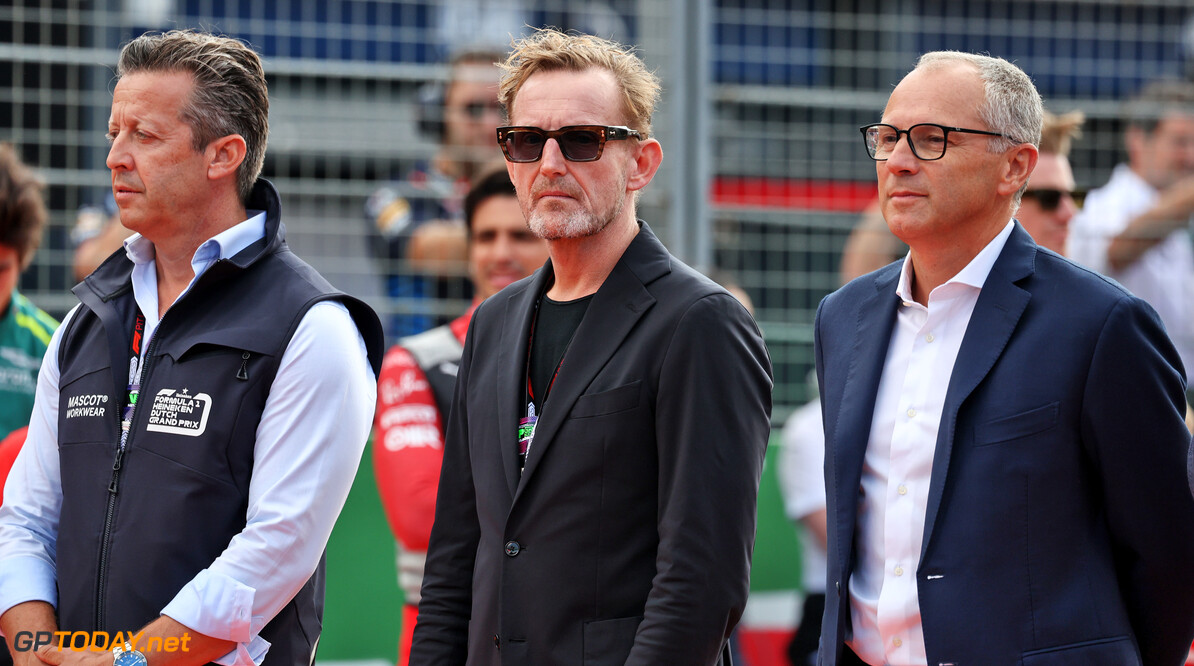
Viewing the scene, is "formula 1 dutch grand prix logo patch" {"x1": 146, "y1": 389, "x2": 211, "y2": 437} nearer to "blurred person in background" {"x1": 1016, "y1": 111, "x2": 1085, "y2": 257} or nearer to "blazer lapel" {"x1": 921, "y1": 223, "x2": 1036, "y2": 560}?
"blazer lapel" {"x1": 921, "y1": 223, "x2": 1036, "y2": 560}

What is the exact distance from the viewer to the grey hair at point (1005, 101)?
2.98 meters

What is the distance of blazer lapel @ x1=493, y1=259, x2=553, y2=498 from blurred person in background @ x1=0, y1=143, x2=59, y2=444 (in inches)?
96.2

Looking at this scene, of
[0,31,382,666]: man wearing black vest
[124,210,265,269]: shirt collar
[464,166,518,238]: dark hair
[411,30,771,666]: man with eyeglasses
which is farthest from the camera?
[464,166,518,238]: dark hair

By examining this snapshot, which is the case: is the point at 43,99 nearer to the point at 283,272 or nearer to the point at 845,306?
the point at 283,272

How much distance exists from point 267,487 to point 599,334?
86cm

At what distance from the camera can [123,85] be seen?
337cm

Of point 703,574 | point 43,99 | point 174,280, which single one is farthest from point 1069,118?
point 43,99

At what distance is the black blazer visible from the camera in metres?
2.81

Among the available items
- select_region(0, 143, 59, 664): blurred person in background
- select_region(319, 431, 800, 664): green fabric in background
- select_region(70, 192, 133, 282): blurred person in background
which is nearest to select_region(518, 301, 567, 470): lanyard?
select_region(0, 143, 59, 664): blurred person in background

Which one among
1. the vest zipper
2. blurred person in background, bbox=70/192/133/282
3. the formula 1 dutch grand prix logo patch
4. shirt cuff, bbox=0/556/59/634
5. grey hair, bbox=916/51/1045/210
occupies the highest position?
grey hair, bbox=916/51/1045/210

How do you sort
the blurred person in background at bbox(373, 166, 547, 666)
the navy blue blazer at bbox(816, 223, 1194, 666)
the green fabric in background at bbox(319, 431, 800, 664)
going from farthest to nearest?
the green fabric in background at bbox(319, 431, 800, 664), the blurred person in background at bbox(373, 166, 547, 666), the navy blue blazer at bbox(816, 223, 1194, 666)

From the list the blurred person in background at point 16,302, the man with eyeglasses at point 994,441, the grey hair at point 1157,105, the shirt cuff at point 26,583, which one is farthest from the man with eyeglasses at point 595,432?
the grey hair at point 1157,105

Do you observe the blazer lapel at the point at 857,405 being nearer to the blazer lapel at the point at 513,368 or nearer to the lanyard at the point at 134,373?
the blazer lapel at the point at 513,368

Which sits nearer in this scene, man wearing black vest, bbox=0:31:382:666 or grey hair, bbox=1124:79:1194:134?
man wearing black vest, bbox=0:31:382:666
